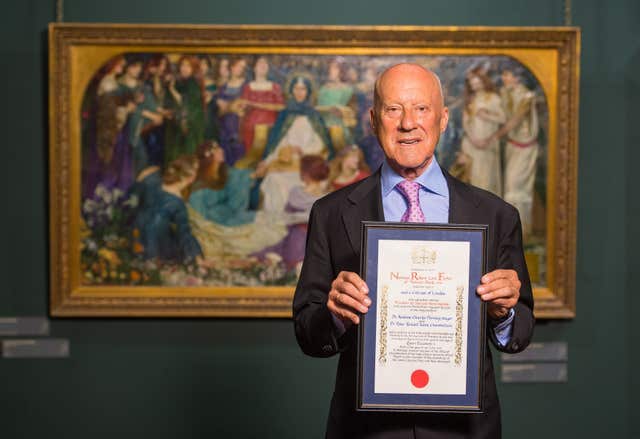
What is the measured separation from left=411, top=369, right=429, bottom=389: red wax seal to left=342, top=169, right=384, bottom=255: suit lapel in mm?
487

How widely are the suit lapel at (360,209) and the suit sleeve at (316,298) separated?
11 cm

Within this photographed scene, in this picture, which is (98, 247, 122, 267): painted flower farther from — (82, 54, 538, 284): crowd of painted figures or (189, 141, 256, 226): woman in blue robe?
(189, 141, 256, 226): woman in blue robe

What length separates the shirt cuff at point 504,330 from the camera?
2.77 meters

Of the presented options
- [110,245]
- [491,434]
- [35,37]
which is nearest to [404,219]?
[491,434]

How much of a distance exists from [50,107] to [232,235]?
139cm

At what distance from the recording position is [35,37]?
5.22m

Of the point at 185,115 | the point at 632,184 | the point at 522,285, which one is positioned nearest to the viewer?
the point at 522,285

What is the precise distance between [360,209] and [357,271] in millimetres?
225

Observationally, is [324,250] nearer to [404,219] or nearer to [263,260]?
[404,219]

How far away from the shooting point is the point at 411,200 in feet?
9.31

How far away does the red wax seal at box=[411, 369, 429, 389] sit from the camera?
8.53 ft

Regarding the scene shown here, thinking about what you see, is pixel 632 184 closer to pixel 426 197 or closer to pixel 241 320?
pixel 241 320

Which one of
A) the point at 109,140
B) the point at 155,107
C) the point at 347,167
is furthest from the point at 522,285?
the point at 109,140

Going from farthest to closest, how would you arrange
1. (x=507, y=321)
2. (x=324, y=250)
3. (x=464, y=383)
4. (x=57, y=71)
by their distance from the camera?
(x=57, y=71) → (x=324, y=250) → (x=507, y=321) → (x=464, y=383)
